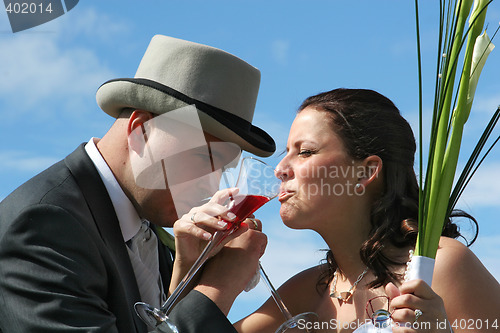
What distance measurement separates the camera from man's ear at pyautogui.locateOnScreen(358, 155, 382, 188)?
3.65 metres

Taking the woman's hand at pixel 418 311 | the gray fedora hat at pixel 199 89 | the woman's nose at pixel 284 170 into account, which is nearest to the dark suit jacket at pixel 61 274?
the gray fedora hat at pixel 199 89

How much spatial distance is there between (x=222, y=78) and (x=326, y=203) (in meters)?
0.90

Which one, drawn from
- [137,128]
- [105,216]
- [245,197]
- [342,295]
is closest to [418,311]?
[245,197]

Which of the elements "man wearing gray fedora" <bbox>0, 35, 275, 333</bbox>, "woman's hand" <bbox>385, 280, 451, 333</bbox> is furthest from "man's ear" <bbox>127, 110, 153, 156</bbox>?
"woman's hand" <bbox>385, 280, 451, 333</bbox>

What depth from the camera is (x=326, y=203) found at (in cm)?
348

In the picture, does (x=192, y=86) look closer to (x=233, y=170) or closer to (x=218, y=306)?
(x=233, y=170)

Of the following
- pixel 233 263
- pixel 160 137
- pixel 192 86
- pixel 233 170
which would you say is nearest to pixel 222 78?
pixel 192 86

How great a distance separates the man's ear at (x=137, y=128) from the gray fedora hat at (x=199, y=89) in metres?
0.05

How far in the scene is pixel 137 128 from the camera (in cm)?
345

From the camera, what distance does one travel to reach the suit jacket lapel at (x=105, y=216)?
3168 mm

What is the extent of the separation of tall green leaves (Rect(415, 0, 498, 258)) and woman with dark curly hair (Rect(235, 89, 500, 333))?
412 millimetres

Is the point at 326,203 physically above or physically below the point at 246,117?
below

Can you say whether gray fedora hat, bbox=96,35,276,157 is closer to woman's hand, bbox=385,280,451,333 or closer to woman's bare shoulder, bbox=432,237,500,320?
woman's bare shoulder, bbox=432,237,500,320

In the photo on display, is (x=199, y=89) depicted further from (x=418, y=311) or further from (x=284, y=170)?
(x=418, y=311)
